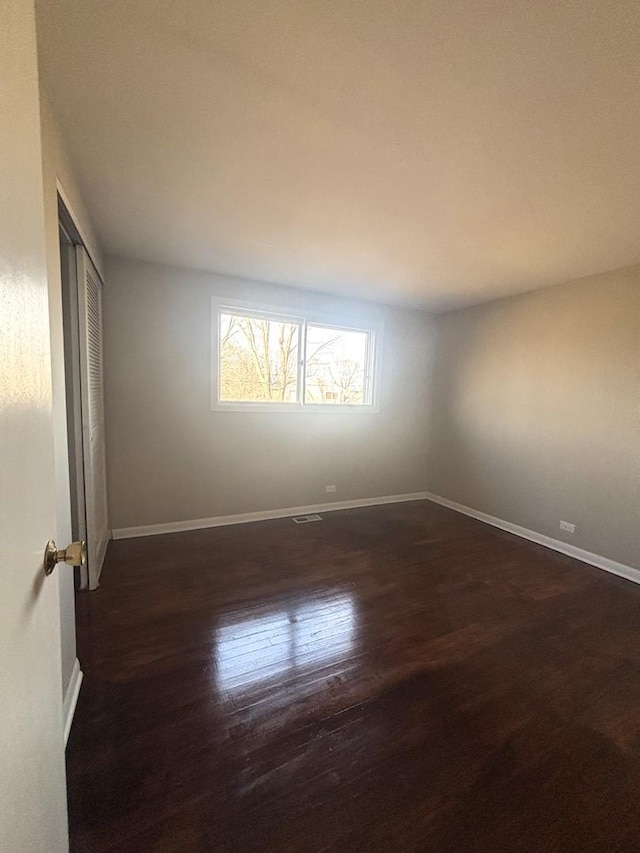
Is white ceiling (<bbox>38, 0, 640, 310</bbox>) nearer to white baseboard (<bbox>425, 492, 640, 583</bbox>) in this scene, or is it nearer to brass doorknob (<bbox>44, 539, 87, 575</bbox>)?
brass doorknob (<bbox>44, 539, 87, 575</bbox>)

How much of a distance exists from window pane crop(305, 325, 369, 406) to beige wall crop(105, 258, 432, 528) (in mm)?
225

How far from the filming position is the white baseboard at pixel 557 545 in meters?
2.89

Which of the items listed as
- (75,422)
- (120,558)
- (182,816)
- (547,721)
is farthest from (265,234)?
(547,721)

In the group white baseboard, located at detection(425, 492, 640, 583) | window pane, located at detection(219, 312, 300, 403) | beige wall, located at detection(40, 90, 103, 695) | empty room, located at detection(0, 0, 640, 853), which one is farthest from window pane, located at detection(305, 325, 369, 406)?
beige wall, located at detection(40, 90, 103, 695)

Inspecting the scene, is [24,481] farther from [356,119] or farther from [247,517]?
[247,517]

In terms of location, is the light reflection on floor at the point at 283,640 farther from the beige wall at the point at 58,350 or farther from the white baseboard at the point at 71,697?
the beige wall at the point at 58,350

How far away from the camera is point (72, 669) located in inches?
62.6

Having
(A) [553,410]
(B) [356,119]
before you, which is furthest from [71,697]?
(A) [553,410]

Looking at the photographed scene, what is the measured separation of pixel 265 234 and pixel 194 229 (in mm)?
509

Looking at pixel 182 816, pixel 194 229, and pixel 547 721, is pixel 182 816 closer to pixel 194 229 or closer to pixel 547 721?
pixel 547 721

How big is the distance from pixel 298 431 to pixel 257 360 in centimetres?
91

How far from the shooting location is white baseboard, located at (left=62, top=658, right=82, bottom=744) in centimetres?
Answer: 140

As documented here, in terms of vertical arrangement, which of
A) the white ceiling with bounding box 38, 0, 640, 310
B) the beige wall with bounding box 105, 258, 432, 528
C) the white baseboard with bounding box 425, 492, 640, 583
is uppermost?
the white ceiling with bounding box 38, 0, 640, 310

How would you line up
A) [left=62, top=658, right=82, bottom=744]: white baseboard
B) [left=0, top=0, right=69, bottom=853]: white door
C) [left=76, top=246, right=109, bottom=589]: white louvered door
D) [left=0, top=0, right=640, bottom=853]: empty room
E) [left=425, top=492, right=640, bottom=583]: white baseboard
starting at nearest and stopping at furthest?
[left=0, top=0, right=69, bottom=853]: white door, [left=0, top=0, right=640, bottom=853]: empty room, [left=62, top=658, right=82, bottom=744]: white baseboard, [left=76, top=246, right=109, bottom=589]: white louvered door, [left=425, top=492, right=640, bottom=583]: white baseboard
